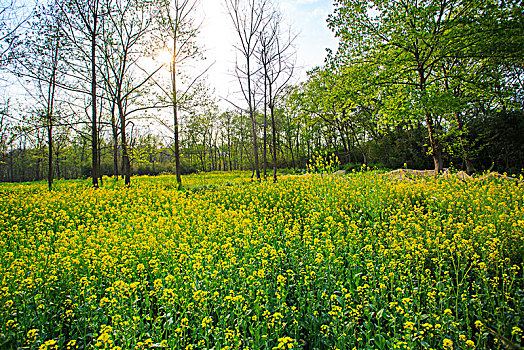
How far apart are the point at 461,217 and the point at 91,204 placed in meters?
10.4

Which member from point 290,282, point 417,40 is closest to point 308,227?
point 290,282

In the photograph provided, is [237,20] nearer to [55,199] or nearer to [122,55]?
[122,55]

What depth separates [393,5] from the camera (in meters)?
10.6

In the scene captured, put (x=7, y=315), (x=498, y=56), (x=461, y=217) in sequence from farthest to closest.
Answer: (x=498, y=56)
(x=461, y=217)
(x=7, y=315)

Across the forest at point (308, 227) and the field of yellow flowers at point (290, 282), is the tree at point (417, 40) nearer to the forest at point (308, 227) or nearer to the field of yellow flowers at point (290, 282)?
the forest at point (308, 227)

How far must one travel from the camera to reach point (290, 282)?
353cm

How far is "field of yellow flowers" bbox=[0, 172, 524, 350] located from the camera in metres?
2.43

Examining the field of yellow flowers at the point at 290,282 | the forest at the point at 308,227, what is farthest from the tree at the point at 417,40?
the field of yellow flowers at the point at 290,282

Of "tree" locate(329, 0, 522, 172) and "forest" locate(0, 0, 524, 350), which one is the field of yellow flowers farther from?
"tree" locate(329, 0, 522, 172)

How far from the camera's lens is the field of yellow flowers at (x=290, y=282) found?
95.6 inches

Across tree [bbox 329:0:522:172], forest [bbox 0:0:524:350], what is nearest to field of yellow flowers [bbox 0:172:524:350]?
forest [bbox 0:0:524:350]

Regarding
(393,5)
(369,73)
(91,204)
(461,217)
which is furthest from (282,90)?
(461,217)

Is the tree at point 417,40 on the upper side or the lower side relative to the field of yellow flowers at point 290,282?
upper

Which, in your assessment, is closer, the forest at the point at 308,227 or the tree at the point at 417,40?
the forest at the point at 308,227
